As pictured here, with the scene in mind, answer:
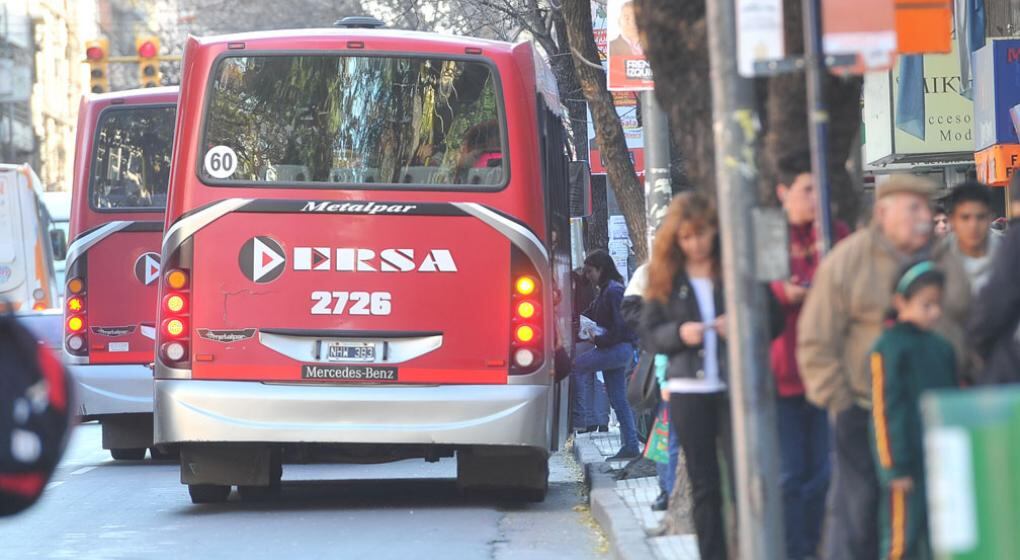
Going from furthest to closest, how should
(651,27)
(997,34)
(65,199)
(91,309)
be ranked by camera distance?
(65,199) < (997,34) < (91,309) < (651,27)

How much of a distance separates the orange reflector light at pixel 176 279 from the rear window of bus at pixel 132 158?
5140mm

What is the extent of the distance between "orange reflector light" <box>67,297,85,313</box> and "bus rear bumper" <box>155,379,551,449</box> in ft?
16.7

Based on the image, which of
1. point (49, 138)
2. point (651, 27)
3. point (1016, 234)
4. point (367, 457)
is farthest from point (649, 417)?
point (49, 138)

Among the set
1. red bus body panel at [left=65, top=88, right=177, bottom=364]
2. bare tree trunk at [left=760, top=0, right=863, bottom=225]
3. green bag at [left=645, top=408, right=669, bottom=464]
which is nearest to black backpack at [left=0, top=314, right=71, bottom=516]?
bare tree trunk at [left=760, top=0, right=863, bottom=225]

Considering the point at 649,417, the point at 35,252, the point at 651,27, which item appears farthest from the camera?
the point at 35,252

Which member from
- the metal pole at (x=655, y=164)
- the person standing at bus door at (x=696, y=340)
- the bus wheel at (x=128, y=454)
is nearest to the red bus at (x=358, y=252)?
the metal pole at (x=655, y=164)

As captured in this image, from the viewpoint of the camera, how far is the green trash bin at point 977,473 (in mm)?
4008

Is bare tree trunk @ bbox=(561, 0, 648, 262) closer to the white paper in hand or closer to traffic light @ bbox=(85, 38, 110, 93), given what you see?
the white paper in hand

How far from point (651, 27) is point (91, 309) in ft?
29.4

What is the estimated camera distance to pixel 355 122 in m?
12.2

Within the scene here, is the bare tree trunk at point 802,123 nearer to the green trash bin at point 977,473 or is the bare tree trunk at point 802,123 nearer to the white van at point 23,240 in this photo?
the green trash bin at point 977,473

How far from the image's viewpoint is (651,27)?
8.95 m

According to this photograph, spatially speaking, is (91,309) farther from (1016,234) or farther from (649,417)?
(1016,234)

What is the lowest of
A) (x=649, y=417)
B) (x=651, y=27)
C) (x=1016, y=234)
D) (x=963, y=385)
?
(x=649, y=417)
